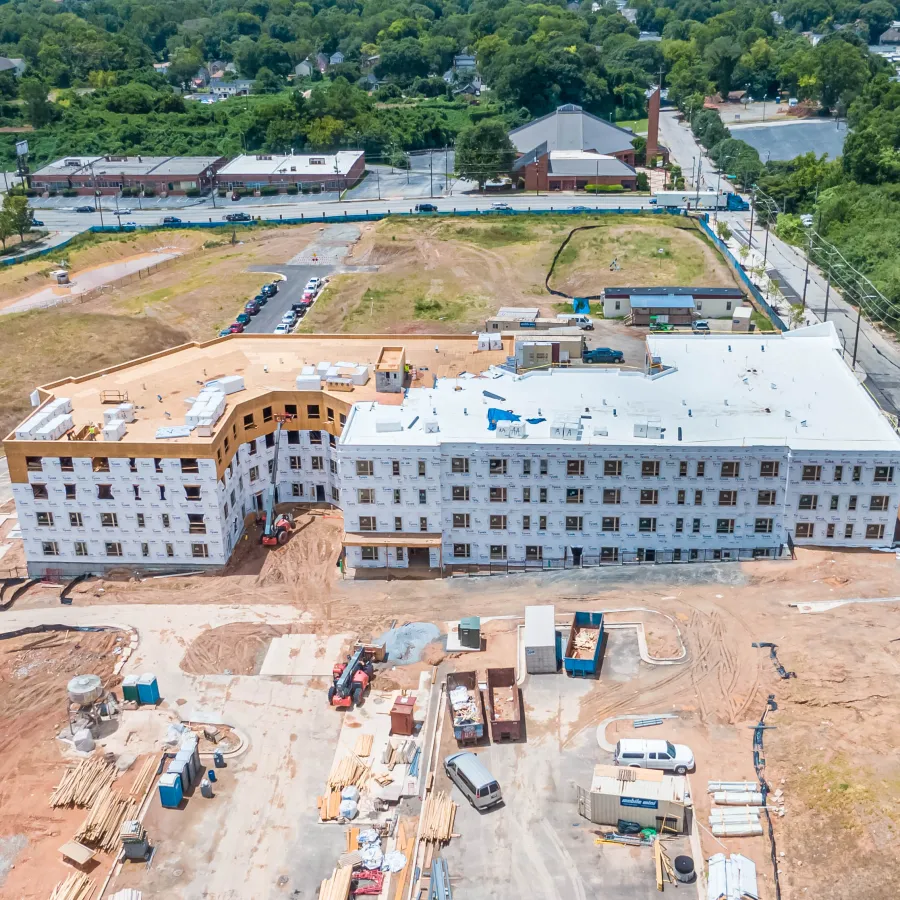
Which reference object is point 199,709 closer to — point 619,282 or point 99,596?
point 99,596

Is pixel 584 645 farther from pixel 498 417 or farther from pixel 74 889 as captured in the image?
pixel 74 889

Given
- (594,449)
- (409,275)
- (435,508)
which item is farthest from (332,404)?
(409,275)

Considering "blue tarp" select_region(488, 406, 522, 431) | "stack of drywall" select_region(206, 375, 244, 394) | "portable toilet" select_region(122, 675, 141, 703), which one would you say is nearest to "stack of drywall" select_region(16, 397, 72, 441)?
"stack of drywall" select_region(206, 375, 244, 394)

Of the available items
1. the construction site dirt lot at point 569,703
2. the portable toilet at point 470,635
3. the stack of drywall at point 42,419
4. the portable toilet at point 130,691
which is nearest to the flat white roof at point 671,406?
the construction site dirt lot at point 569,703

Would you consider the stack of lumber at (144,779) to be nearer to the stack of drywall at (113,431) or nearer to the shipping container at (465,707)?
the shipping container at (465,707)

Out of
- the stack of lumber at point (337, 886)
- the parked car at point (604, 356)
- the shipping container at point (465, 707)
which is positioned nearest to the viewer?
the stack of lumber at point (337, 886)

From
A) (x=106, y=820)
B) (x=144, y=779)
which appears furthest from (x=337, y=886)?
(x=144, y=779)
